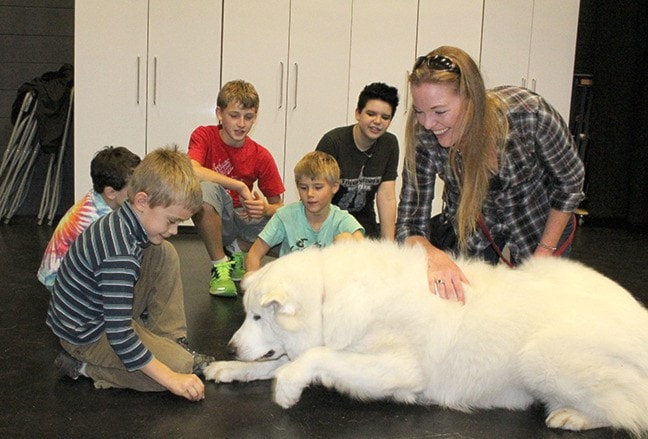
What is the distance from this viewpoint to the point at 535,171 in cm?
290

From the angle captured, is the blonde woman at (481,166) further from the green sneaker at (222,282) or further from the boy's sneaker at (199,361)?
the green sneaker at (222,282)

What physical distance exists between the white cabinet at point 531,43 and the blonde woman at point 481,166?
13.1ft

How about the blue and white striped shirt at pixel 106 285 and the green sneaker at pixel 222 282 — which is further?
the green sneaker at pixel 222 282

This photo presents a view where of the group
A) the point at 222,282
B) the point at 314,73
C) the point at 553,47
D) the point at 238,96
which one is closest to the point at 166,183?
the point at 222,282

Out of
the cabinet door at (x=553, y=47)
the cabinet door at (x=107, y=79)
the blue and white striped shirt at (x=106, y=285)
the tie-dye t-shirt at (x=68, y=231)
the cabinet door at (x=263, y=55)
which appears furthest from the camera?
the cabinet door at (x=553, y=47)

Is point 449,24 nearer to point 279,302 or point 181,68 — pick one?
point 181,68

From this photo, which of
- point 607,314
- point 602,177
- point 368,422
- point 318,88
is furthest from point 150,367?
point 602,177

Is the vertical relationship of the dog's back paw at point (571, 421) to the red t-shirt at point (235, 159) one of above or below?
below

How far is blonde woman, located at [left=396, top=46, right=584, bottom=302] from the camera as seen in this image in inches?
98.4

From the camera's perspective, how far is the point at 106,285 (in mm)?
2365

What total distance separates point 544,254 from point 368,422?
1055 millimetres

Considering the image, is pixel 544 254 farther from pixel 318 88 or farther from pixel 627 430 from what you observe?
pixel 318 88

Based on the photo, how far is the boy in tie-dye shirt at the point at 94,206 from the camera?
10.8ft

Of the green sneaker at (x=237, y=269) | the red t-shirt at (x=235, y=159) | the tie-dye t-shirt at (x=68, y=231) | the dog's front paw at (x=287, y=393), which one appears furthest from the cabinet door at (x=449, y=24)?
the dog's front paw at (x=287, y=393)
